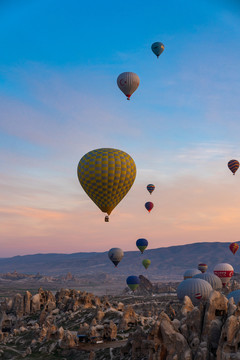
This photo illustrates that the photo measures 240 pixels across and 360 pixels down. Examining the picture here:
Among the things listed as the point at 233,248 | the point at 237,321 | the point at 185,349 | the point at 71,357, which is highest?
the point at 233,248

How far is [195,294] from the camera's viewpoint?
75125 millimetres

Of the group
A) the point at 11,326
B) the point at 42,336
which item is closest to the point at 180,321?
the point at 42,336

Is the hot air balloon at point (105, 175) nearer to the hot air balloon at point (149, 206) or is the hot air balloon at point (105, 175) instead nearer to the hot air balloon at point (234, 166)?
the hot air balloon at point (234, 166)

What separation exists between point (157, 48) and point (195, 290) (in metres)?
61.6

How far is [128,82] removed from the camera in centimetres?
9381

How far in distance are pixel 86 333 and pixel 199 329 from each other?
3151 centimetres

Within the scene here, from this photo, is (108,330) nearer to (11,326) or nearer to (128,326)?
(128,326)

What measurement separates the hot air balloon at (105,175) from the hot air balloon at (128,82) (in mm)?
19409

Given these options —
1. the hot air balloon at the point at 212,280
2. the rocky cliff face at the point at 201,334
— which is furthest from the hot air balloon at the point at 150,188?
the rocky cliff face at the point at 201,334

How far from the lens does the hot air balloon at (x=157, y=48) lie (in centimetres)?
10525

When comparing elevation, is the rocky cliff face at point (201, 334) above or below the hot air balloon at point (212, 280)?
below

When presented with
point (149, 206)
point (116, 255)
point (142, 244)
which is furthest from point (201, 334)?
point (142, 244)

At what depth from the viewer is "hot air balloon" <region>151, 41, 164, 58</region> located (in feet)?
345

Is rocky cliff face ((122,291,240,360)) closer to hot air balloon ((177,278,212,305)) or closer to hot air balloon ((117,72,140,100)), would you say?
hot air balloon ((177,278,212,305))
